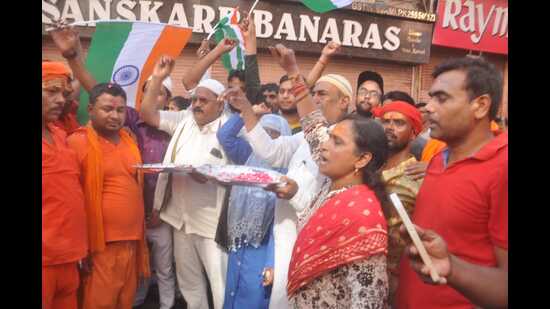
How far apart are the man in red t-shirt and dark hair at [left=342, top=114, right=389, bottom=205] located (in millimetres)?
224

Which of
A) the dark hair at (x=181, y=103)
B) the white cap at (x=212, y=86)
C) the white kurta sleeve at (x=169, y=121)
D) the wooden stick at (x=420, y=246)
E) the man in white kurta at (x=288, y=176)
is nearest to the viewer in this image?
the wooden stick at (x=420, y=246)

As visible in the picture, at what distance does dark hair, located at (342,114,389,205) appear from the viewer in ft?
7.54

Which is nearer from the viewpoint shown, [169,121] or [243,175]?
[243,175]

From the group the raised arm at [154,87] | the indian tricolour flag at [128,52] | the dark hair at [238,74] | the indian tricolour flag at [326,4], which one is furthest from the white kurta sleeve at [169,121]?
the indian tricolour flag at [326,4]

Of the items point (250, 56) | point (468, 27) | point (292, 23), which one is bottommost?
point (250, 56)

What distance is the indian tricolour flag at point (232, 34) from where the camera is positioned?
3908mm

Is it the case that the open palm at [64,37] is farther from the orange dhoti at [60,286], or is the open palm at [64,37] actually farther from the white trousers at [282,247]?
the white trousers at [282,247]

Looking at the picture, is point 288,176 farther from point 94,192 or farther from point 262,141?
point 94,192

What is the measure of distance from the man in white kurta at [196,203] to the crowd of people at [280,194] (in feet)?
0.04

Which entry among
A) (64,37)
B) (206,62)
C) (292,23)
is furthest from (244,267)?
(292,23)

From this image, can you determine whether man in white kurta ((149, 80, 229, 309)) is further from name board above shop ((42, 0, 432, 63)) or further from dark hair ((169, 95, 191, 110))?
name board above shop ((42, 0, 432, 63))

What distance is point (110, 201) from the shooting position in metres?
3.25

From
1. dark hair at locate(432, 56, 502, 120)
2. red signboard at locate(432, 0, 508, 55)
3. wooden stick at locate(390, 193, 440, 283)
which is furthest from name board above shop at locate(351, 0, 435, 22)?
wooden stick at locate(390, 193, 440, 283)

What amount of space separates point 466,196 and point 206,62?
8.42 feet
